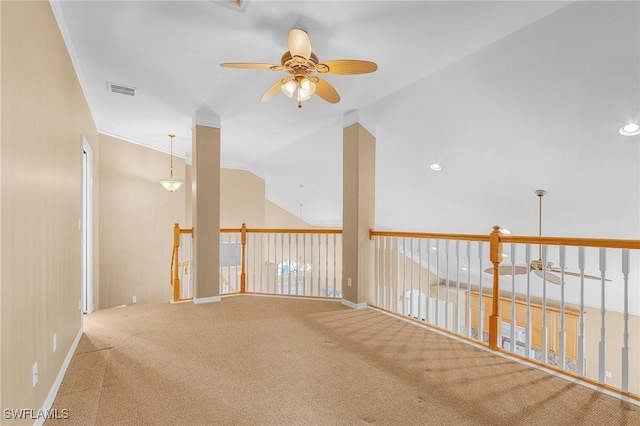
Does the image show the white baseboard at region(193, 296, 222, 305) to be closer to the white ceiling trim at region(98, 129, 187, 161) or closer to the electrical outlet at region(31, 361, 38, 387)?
Result: the electrical outlet at region(31, 361, 38, 387)

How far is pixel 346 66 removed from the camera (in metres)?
2.52

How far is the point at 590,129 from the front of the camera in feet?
11.6

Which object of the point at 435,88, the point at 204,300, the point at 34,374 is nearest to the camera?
the point at 34,374

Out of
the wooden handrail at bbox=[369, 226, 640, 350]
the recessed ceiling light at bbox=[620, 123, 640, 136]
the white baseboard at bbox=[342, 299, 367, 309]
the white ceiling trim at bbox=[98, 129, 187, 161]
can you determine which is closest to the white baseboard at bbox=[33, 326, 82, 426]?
the white baseboard at bbox=[342, 299, 367, 309]

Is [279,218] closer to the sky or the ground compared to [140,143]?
closer to the ground

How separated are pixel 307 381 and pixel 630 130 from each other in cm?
400

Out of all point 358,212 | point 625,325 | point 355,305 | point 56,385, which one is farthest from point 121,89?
point 625,325

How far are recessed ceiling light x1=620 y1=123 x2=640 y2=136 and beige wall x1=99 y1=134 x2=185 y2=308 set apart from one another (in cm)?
692

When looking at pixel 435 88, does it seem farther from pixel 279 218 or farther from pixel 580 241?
pixel 279 218

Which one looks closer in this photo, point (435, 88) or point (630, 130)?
point (630, 130)

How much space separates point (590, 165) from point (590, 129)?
2.13 ft

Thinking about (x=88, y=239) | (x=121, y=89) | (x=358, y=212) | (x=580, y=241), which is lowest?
(x=88, y=239)

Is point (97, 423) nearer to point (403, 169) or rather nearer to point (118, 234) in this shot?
point (118, 234)

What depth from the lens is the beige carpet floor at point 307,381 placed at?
6.42 feet
